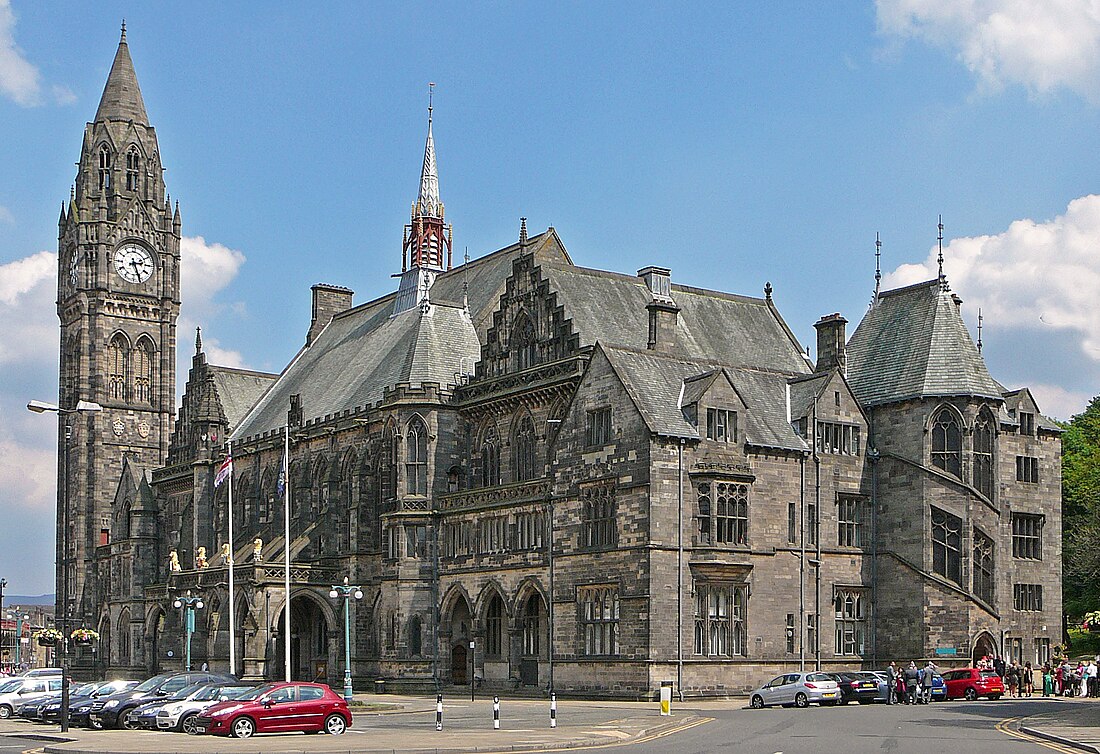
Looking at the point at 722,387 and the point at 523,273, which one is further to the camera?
the point at 523,273

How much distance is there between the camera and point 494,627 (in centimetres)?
7512

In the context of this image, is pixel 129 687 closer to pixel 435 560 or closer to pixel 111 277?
pixel 435 560

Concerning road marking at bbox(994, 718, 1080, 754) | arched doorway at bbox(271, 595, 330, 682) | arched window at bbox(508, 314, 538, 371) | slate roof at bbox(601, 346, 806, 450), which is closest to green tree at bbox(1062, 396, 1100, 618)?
slate roof at bbox(601, 346, 806, 450)

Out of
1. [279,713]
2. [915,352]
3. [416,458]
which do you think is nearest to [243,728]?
[279,713]

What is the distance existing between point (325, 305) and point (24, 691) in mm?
57769

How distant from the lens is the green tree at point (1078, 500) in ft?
267

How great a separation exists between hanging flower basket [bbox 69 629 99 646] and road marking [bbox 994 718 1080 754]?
237 feet

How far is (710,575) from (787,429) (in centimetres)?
868

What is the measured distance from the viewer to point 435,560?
7812 cm

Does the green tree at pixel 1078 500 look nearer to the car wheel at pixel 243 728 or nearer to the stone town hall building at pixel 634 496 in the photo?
the stone town hall building at pixel 634 496

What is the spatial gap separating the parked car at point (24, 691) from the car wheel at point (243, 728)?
50.5ft

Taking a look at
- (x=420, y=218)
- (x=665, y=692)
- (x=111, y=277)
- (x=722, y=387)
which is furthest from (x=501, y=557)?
(x=111, y=277)

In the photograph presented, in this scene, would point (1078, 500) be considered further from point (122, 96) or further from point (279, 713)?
point (122, 96)

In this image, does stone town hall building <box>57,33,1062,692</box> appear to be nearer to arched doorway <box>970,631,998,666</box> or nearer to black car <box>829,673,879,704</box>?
arched doorway <box>970,631,998,666</box>
